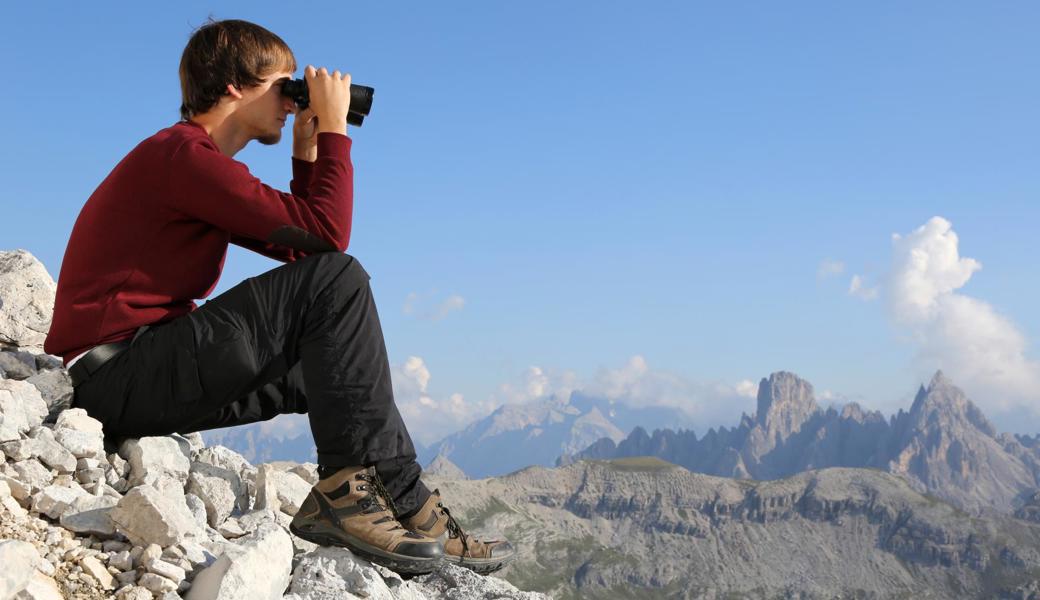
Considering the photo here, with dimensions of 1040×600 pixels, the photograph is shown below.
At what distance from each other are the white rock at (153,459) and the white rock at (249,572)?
1.02m

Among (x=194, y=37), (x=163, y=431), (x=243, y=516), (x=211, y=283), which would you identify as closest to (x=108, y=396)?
(x=163, y=431)

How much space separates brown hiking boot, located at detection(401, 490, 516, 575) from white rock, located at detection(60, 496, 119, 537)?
200cm

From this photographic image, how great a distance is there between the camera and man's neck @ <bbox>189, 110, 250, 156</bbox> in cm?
657

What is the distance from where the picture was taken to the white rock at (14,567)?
4945 millimetres

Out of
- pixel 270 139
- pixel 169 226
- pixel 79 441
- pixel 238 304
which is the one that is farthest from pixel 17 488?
pixel 270 139

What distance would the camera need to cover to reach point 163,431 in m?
6.62

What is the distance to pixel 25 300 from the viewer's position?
30.4 ft

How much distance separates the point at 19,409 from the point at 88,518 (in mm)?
1158

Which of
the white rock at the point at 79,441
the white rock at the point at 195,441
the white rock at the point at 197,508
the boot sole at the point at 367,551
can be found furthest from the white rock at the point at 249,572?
the white rock at the point at 195,441

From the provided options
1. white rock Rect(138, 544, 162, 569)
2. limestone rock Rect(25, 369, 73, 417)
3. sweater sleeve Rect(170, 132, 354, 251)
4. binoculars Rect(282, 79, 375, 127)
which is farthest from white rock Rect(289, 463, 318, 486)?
binoculars Rect(282, 79, 375, 127)

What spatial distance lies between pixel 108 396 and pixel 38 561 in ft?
4.70

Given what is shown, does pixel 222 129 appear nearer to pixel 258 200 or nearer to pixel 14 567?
pixel 258 200

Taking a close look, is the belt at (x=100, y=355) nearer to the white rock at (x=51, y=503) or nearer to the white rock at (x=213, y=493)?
the white rock at (x=51, y=503)

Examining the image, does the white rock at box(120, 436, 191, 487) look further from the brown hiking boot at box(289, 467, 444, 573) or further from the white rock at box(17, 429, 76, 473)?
the brown hiking boot at box(289, 467, 444, 573)
